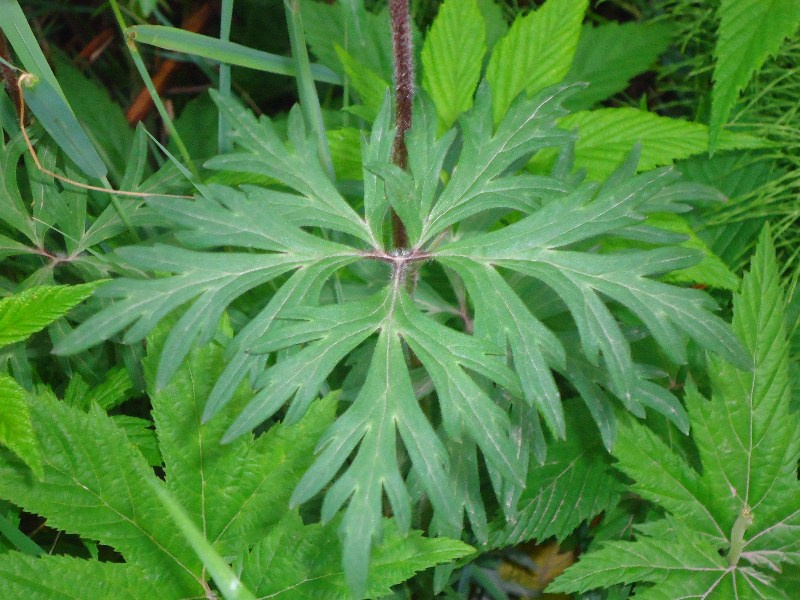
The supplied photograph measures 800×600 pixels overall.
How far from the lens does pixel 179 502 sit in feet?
4.23

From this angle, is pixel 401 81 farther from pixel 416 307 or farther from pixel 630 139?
pixel 630 139

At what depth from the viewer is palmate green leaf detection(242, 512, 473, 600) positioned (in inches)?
48.3

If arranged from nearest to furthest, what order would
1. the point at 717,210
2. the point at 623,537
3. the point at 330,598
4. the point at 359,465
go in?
the point at 359,465 → the point at 330,598 → the point at 623,537 → the point at 717,210

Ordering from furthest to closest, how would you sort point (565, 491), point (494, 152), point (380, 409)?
point (565, 491) < point (494, 152) < point (380, 409)

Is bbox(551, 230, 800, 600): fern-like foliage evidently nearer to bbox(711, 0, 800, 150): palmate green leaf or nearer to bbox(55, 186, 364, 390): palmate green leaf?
bbox(711, 0, 800, 150): palmate green leaf

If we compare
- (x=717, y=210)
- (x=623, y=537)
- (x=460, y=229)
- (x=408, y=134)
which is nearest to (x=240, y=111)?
(x=408, y=134)

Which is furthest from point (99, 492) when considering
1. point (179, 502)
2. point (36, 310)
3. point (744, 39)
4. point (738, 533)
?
point (744, 39)

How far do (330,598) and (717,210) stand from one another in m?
1.47

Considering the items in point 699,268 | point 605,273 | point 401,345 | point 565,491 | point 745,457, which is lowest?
point 565,491

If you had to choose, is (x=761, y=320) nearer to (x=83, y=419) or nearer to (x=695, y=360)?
(x=695, y=360)

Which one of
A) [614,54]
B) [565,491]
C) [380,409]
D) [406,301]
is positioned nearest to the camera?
[380,409]

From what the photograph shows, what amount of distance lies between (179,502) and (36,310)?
405 millimetres

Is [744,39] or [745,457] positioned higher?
[744,39]

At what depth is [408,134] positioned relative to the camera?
1.26m
